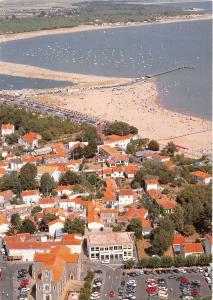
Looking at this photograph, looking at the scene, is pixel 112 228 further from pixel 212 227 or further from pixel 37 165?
pixel 37 165

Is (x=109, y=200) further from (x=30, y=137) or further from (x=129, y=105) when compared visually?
(x=129, y=105)

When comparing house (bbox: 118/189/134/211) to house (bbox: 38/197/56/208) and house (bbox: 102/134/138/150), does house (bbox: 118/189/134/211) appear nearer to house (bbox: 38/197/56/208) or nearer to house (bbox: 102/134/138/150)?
house (bbox: 38/197/56/208)

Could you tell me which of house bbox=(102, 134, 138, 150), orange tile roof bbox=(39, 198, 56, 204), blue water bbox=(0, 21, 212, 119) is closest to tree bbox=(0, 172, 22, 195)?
orange tile roof bbox=(39, 198, 56, 204)

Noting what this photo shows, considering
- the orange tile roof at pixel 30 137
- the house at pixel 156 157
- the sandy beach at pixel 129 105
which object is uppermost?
the orange tile roof at pixel 30 137

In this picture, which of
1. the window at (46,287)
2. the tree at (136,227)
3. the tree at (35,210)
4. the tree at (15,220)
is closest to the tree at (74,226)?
the tree at (136,227)

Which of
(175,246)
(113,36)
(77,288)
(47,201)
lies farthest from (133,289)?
(113,36)

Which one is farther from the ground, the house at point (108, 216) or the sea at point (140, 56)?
the house at point (108, 216)

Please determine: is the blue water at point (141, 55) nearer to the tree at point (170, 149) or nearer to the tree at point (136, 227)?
the tree at point (170, 149)
